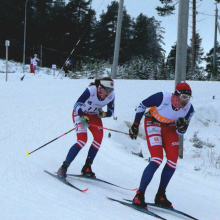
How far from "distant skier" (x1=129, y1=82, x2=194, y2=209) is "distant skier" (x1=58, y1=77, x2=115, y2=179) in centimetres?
84

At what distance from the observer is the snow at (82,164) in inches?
152

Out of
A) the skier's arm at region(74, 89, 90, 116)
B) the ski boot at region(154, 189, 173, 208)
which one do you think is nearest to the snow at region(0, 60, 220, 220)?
the ski boot at region(154, 189, 173, 208)

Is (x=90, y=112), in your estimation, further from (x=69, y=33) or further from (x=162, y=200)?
(x=69, y=33)

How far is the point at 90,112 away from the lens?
18.2 ft

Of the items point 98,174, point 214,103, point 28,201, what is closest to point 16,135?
point 98,174

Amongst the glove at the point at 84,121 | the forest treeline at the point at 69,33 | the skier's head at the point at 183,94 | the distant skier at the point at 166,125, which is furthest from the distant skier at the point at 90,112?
the forest treeline at the point at 69,33

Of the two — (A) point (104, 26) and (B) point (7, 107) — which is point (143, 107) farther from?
(A) point (104, 26)

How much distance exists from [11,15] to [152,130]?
39.2 metres

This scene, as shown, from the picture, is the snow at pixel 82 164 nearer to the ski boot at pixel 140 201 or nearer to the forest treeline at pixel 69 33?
the ski boot at pixel 140 201

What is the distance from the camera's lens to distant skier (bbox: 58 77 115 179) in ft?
16.8

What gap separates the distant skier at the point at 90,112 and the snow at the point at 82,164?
1.26 feet

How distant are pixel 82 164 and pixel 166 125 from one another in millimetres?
2478

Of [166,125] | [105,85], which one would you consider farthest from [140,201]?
[105,85]

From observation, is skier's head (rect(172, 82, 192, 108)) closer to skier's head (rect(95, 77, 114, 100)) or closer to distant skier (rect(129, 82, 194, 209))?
distant skier (rect(129, 82, 194, 209))
